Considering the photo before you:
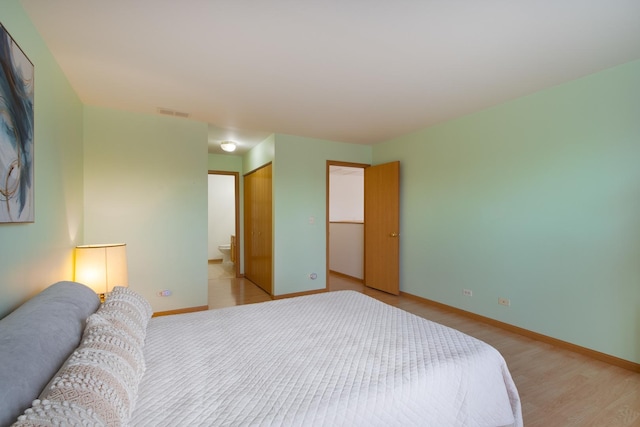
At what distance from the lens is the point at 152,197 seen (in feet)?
11.2

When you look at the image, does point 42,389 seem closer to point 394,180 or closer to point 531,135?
point 531,135

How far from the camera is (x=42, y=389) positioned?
0.85 metres

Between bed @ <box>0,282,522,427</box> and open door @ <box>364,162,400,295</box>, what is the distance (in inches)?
105

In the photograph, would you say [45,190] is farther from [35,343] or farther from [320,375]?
[320,375]

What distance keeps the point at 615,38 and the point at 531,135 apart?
1003 mm

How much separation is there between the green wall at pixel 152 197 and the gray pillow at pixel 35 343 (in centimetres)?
209

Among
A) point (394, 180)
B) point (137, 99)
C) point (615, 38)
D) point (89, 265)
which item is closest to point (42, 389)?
point (89, 265)

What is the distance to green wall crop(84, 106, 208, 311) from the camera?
10.4 feet

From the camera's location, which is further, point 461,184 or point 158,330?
point 461,184

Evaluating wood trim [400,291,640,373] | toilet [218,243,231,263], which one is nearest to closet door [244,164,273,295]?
toilet [218,243,231,263]

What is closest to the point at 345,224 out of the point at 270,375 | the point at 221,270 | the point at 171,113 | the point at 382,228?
the point at 382,228

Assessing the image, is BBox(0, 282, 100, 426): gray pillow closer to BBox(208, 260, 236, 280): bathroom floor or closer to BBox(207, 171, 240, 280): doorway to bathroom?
BBox(208, 260, 236, 280): bathroom floor

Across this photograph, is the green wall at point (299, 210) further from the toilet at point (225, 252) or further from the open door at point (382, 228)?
the toilet at point (225, 252)

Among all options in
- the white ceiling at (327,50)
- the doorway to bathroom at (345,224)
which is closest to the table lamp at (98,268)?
the white ceiling at (327,50)
